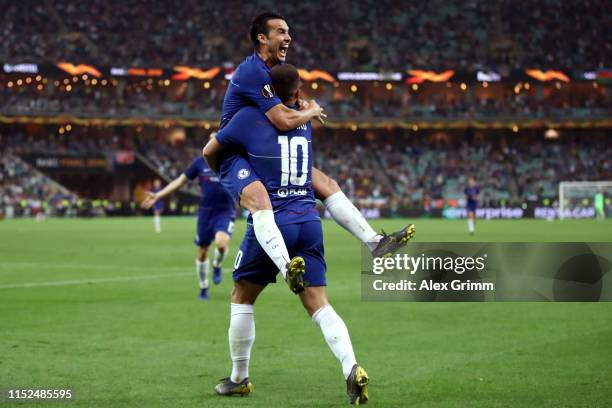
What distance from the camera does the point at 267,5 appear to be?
80.9 m

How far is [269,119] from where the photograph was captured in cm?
693

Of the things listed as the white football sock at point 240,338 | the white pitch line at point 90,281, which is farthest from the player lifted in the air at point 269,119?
the white pitch line at point 90,281

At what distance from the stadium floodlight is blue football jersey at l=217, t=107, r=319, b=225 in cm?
5630

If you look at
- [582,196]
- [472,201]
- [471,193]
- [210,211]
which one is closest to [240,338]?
[210,211]

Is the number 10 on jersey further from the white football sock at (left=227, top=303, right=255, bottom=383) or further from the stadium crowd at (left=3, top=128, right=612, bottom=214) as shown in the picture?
the stadium crowd at (left=3, top=128, right=612, bottom=214)

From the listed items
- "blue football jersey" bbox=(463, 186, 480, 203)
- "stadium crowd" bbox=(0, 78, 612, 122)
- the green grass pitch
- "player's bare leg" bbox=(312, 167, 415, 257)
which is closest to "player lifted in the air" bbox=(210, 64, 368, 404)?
"player's bare leg" bbox=(312, 167, 415, 257)

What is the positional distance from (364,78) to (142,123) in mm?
18577

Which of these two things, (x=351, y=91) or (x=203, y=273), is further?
(x=351, y=91)

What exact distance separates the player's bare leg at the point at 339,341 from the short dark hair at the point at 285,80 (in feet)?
4.83

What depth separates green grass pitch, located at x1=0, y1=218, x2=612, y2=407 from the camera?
24.5 feet

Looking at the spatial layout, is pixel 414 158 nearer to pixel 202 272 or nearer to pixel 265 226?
pixel 202 272

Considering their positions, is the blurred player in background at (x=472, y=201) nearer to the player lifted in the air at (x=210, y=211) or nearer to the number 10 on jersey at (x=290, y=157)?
the player lifted in the air at (x=210, y=211)

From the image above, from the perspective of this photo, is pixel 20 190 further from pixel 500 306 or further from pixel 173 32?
pixel 500 306

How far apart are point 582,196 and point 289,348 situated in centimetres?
5478
